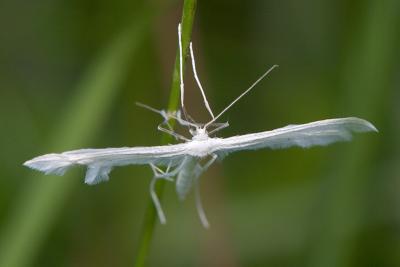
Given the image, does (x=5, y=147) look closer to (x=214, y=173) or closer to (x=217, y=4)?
(x=214, y=173)

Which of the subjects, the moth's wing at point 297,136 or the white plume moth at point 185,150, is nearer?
the white plume moth at point 185,150

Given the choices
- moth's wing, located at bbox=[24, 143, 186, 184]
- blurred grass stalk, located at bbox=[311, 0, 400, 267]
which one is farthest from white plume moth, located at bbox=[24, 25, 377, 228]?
blurred grass stalk, located at bbox=[311, 0, 400, 267]

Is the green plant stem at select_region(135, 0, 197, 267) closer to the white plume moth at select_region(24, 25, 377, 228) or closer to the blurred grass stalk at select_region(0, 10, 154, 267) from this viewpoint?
the white plume moth at select_region(24, 25, 377, 228)

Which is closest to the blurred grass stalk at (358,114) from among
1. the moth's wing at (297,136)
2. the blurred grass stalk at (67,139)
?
the moth's wing at (297,136)

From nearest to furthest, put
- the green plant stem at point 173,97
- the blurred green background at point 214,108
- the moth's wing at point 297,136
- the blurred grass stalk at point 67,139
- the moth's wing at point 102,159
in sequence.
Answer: the green plant stem at point 173,97
the moth's wing at point 102,159
the moth's wing at point 297,136
the blurred grass stalk at point 67,139
the blurred green background at point 214,108

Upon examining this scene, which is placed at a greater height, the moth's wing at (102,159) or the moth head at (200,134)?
the moth's wing at (102,159)

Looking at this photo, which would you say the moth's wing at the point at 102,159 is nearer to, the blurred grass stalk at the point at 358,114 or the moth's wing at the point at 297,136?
the moth's wing at the point at 297,136

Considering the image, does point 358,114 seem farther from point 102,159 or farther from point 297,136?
point 102,159
